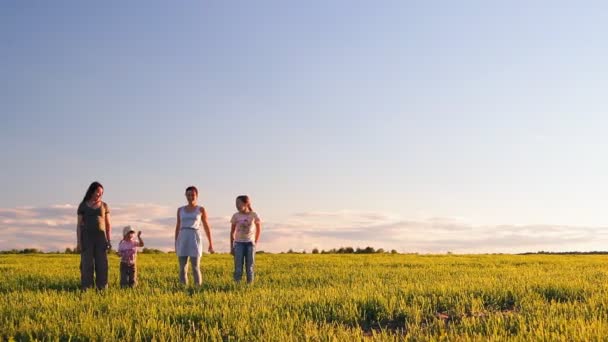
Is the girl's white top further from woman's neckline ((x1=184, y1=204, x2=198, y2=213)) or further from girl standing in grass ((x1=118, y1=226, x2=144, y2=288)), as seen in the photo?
girl standing in grass ((x1=118, y1=226, x2=144, y2=288))

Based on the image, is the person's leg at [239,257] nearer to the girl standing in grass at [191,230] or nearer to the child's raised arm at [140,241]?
the girl standing in grass at [191,230]

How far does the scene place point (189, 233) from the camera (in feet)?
48.1

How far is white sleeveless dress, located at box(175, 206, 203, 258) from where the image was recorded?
14.6 meters

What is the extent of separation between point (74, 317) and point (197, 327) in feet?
7.34

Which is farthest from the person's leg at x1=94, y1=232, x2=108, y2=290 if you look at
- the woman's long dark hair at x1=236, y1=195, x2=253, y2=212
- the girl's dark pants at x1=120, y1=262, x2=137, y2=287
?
the woman's long dark hair at x1=236, y1=195, x2=253, y2=212

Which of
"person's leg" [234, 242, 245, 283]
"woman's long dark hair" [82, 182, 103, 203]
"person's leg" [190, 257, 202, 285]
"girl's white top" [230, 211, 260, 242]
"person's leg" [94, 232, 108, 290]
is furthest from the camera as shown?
"person's leg" [234, 242, 245, 283]

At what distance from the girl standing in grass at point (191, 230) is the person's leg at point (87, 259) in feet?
6.29

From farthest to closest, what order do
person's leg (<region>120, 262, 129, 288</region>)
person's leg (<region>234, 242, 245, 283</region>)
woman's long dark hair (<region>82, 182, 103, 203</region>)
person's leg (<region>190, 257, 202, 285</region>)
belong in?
person's leg (<region>120, 262, 129, 288</region>) < person's leg (<region>234, 242, 245, 283</region>) < person's leg (<region>190, 257, 202, 285</region>) < woman's long dark hair (<region>82, 182, 103, 203</region>)

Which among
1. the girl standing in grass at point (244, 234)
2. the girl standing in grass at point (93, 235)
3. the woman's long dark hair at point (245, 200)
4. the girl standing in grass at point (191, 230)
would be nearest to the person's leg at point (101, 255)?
the girl standing in grass at point (93, 235)

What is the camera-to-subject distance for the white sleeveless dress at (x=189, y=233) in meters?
14.6

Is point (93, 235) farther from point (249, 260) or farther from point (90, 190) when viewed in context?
point (249, 260)

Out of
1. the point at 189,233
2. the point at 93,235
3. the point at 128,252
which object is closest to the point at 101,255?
the point at 93,235

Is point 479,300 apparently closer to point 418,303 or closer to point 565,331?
point 418,303

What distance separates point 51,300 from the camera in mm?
12070
